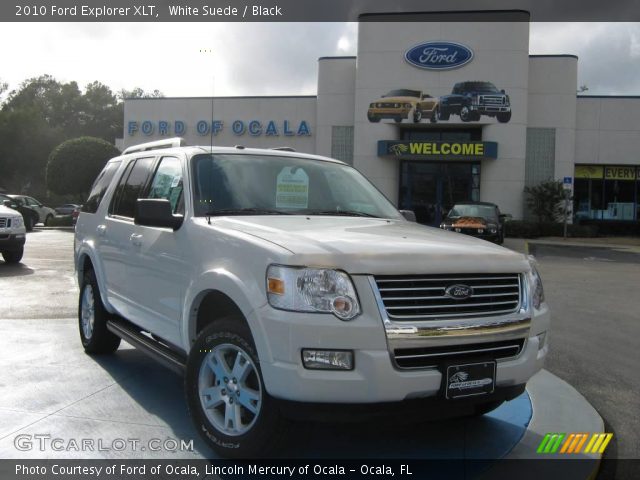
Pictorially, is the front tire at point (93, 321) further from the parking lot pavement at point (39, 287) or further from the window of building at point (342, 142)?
the window of building at point (342, 142)

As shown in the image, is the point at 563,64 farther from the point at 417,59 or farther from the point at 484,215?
the point at 484,215

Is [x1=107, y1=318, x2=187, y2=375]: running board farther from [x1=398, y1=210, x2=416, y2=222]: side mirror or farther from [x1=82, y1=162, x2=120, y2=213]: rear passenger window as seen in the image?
[x1=398, y1=210, x2=416, y2=222]: side mirror

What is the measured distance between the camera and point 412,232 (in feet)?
13.4

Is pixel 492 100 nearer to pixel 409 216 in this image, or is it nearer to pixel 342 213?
pixel 409 216

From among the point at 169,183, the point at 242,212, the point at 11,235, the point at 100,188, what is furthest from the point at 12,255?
the point at 242,212

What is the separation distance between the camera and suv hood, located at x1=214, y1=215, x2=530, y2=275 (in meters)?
3.20

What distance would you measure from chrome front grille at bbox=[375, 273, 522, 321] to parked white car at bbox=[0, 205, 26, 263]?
39.7 ft

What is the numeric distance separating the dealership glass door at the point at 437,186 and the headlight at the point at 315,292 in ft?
89.6

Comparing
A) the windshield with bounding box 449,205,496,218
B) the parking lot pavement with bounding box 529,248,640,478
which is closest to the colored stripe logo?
the parking lot pavement with bounding box 529,248,640,478

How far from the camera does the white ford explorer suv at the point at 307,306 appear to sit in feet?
10.2

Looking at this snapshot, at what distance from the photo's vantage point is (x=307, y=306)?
123 inches

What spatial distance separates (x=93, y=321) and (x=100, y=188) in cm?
138

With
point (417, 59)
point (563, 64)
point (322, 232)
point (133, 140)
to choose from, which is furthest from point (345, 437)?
point (133, 140)

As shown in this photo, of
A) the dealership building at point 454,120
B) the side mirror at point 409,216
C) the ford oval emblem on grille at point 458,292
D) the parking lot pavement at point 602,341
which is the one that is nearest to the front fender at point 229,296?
the ford oval emblem on grille at point 458,292
